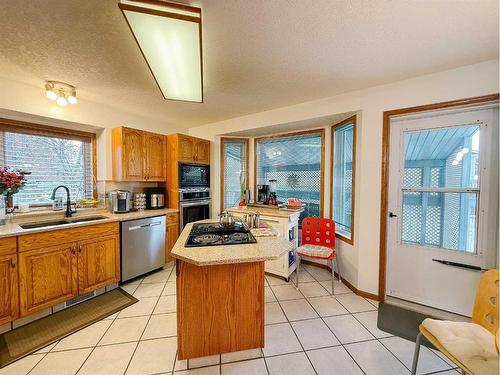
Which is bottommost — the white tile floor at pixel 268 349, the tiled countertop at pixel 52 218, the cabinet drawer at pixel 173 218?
the white tile floor at pixel 268 349

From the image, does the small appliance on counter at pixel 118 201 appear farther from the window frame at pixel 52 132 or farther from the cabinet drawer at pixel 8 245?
the cabinet drawer at pixel 8 245

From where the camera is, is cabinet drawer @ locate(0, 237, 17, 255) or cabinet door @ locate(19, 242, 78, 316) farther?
cabinet door @ locate(19, 242, 78, 316)

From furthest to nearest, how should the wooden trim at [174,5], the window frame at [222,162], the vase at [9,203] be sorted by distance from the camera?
1. the window frame at [222,162]
2. the vase at [9,203]
3. the wooden trim at [174,5]

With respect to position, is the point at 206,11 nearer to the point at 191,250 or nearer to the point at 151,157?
the point at 191,250

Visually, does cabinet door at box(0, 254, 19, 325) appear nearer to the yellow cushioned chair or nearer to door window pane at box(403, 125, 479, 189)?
the yellow cushioned chair

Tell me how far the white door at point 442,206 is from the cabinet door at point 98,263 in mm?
3303

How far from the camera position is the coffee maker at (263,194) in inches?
140

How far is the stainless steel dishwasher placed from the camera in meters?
2.64

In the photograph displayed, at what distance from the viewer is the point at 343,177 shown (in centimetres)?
297

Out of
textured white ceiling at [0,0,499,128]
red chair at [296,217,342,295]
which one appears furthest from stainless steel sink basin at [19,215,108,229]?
red chair at [296,217,342,295]

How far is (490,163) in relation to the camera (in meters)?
1.89

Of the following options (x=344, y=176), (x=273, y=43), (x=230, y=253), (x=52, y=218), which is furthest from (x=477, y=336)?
(x=52, y=218)

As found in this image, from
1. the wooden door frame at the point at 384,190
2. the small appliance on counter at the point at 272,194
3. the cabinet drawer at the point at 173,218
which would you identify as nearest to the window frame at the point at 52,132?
the cabinet drawer at the point at 173,218

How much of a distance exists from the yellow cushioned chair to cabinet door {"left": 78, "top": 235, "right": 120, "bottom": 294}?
9.89 feet
